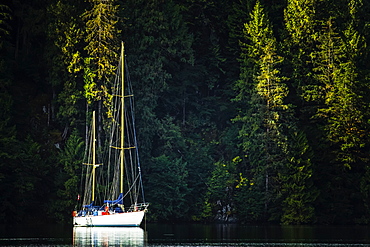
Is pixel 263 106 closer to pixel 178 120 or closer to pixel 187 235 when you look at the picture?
pixel 178 120

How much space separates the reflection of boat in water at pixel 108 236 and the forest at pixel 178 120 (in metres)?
8.66

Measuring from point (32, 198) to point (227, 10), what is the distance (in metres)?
28.3

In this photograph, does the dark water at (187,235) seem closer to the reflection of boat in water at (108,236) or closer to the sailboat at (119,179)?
the reflection of boat in water at (108,236)

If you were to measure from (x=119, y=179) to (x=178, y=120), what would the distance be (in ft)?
43.0

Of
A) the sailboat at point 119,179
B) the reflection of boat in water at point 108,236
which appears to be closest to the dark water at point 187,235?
the reflection of boat in water at point 108,236

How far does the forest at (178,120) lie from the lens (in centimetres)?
8744

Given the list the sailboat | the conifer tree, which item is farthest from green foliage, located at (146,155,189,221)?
the conifer tree

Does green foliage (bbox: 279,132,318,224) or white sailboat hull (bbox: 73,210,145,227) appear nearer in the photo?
white sailboat hull (bbox: 73,210,145,227)

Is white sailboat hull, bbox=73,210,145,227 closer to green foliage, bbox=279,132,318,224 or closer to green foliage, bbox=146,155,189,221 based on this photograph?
green foliage, bbox=146,155,189,221

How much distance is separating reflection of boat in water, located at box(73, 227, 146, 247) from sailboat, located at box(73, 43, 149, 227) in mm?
956

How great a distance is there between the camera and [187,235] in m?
71.5

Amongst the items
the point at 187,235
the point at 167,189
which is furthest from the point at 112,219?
the point at 167,189

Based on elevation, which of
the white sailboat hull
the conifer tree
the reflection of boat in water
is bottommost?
the reflection of boat in water

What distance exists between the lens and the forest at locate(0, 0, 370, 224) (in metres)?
87.4
